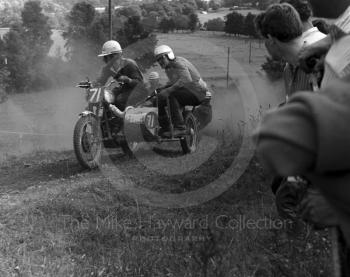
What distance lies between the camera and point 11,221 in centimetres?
491

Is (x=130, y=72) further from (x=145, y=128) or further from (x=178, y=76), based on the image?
(x=145, y=128)

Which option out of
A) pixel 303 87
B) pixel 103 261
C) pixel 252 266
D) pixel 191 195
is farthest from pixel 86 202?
pixel 303 87

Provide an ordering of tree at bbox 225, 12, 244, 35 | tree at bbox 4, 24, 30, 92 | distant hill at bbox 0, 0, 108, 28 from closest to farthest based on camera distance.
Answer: tree at bbox 225, 12, 244, 35 → tree at bbox 4, 24, 30, 92 → distant hill at bbox 0, 0, 108, 28

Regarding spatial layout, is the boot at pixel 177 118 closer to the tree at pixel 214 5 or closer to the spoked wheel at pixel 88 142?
the spoked wheel at pixel 88 142

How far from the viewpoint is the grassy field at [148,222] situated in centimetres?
361

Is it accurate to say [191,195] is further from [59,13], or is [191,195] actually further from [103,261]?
[59,13]

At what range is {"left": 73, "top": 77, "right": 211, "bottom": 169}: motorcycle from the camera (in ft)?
24.2

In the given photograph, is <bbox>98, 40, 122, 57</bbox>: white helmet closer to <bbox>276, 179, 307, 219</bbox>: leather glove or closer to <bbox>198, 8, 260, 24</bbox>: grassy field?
<bbox>198, 8, 260, 24</bbox>: grassy field

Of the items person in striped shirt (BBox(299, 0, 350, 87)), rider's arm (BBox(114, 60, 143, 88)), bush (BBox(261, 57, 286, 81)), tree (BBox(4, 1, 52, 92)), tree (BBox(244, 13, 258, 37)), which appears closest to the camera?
person in striped shirt (BBox(299, 0, 350, 87))

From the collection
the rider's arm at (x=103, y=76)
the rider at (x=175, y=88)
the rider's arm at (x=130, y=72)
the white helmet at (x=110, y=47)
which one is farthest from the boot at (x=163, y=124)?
the white helmet at (x=110, y=47)

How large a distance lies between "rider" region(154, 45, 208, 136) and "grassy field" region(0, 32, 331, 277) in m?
0.55

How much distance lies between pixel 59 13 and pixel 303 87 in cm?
2067

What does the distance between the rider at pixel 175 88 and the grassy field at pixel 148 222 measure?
551 mm

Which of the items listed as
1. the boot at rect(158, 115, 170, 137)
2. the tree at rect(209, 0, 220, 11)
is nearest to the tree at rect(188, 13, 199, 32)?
the tree at rect(209, 0, 220, 11)
